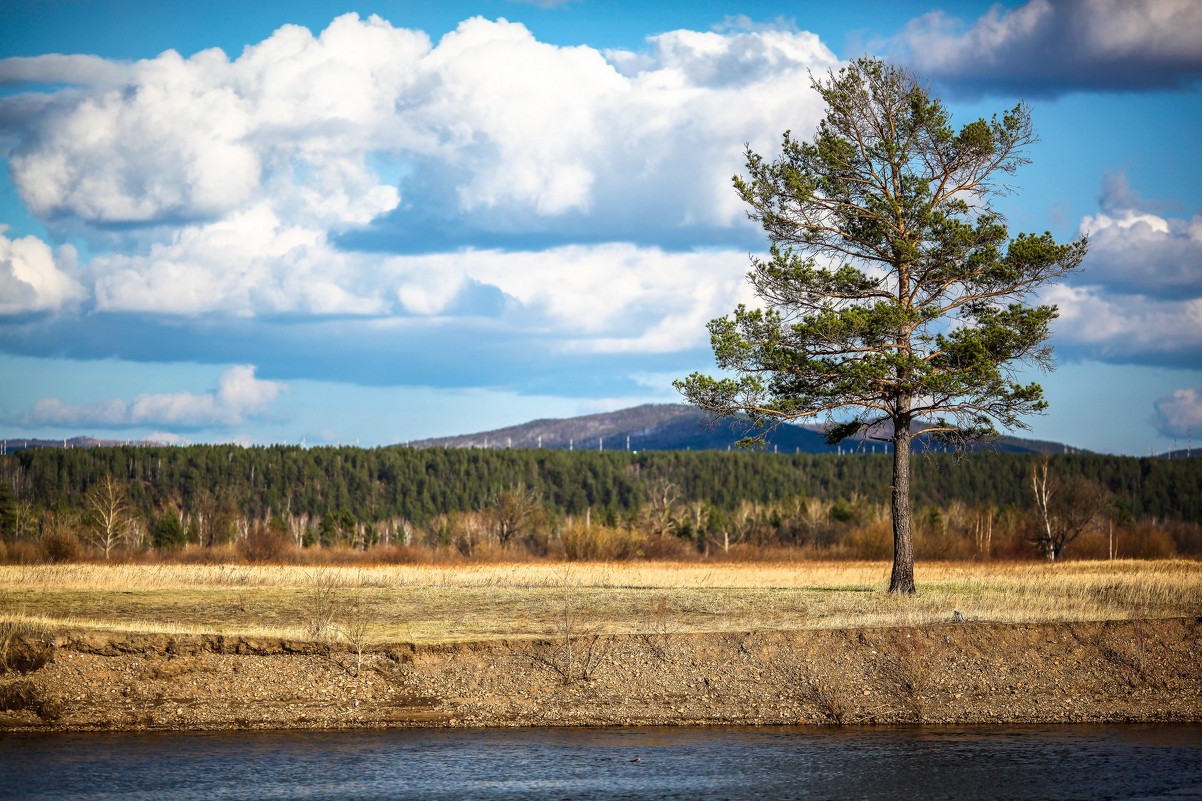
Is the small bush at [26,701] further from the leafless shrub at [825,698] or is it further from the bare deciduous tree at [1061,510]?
the bare deciduous tree at [1061,510]

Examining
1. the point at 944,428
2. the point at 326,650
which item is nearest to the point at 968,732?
the point at 326,650

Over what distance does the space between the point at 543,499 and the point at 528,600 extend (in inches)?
5513

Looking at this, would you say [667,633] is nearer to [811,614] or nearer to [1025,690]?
[811,614]

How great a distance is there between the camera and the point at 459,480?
181 metres

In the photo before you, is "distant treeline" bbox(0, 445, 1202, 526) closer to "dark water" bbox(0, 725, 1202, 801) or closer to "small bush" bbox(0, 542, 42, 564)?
"small bush" bbox(0, 542, 42, 564)

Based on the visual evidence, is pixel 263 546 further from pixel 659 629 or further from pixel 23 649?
pixel 659 629

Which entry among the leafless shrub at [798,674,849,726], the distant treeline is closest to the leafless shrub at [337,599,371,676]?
the leafless shrub at [798,674,849,726]

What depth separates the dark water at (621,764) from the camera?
18.9 metres

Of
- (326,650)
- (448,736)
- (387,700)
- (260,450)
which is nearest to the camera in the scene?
(448,736)

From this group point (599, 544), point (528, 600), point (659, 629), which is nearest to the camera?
point (659, 629)

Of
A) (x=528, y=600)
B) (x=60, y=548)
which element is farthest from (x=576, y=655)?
(x=60, y=548)

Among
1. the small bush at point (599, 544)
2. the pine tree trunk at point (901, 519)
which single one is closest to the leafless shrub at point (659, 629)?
the pine tree trunk at point (901, 519)

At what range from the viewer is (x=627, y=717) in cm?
2467

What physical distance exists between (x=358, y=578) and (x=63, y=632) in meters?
21.0
